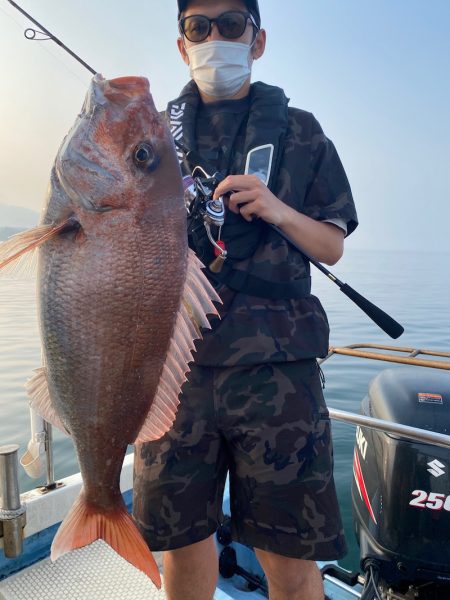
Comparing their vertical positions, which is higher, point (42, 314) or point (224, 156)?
point (224, 156)

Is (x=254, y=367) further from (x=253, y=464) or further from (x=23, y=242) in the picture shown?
(x=23, y=242)

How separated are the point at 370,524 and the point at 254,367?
1366 millimetres

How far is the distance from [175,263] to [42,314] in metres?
0.45

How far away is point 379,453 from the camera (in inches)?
114

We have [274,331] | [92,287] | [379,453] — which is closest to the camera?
[92,287]

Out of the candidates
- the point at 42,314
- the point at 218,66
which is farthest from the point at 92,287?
the point at 218,66

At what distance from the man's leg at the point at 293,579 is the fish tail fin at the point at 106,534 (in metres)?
0.56

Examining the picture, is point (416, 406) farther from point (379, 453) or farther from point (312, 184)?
point (312, 184)

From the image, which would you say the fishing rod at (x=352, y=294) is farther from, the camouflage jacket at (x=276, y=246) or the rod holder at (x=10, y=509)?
the rod holder at (x=10, y=509)

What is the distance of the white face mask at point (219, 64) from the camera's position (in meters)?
2.20

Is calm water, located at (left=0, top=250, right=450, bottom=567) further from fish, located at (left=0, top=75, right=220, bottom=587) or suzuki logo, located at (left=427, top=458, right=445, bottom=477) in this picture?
suzuki logo, located at (left=427, top=458, right=445, bottom=477)

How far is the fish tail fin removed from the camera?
5.57 feet

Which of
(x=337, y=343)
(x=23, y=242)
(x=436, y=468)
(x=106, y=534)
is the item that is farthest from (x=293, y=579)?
(x=337, y=343)

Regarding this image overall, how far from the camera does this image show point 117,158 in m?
1.59
